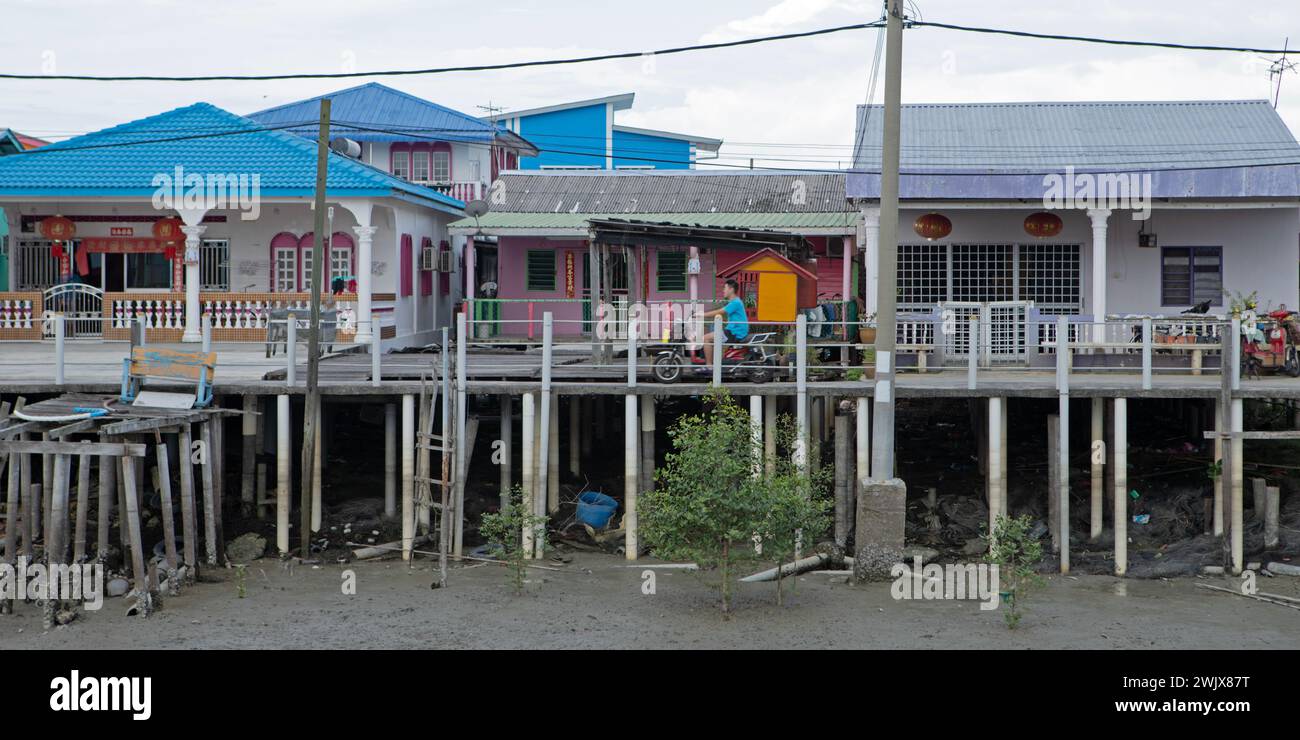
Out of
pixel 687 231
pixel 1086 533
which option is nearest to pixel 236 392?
pixel 687 231

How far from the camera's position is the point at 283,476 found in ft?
62.3

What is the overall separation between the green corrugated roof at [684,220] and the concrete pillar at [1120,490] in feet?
37.2

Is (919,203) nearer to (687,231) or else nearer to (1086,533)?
(687,231)

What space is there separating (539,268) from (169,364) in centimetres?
1381

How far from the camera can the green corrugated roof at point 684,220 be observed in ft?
96.0

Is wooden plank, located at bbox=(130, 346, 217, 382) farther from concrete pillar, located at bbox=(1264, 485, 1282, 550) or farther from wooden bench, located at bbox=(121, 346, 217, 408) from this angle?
concrete pillar, located at bbox=(1264, 485, 1282, 550)

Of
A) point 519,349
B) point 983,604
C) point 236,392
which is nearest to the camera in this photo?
point 983,604

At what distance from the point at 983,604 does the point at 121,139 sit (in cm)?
2172

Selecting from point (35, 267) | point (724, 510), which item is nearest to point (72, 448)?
point (724, 510)

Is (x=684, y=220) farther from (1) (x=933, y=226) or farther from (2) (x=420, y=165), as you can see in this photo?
(2) (x=420, y=165)

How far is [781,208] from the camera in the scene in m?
31.8

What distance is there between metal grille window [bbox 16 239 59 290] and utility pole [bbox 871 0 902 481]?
20496 millimetres

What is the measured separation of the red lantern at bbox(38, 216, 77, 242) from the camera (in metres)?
29.4

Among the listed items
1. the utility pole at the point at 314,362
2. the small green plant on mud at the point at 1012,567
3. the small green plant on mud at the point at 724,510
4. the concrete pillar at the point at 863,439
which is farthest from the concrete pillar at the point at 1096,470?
the utility pole at the point at 314,362
